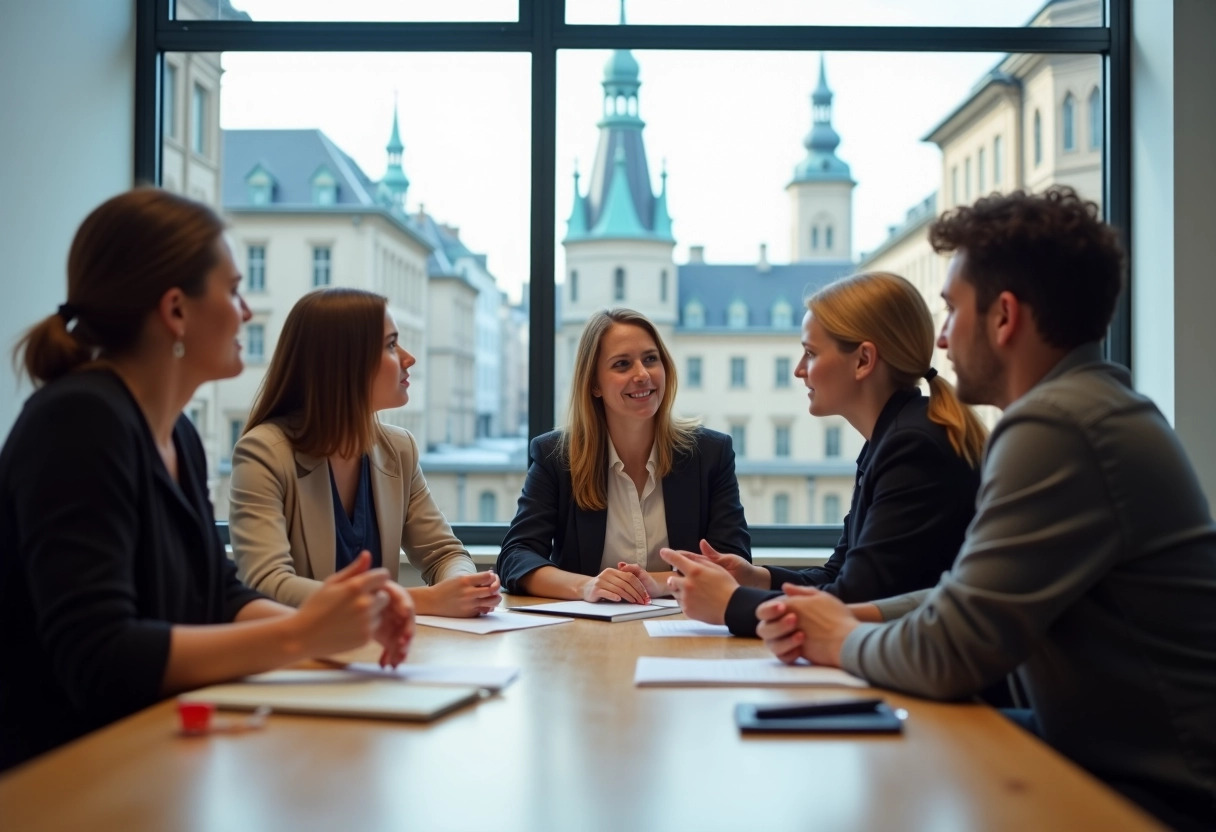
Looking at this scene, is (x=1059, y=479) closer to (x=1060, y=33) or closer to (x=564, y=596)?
(x=564, y=596)

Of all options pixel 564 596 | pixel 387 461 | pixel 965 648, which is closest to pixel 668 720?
pixel 965 648

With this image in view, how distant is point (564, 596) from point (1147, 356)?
2.28m

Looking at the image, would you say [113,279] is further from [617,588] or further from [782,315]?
[782,315]

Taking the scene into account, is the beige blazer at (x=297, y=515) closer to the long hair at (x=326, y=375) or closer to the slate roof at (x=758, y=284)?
the long hair at (x=326, y=375)

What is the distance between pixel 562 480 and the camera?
3082 mm

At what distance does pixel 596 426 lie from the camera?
316 centimetres

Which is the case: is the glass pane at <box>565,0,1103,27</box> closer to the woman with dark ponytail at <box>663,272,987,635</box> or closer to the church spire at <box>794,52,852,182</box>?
the church spire at <box>794,52,852,182</box>

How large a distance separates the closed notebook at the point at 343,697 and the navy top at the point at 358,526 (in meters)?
1.00

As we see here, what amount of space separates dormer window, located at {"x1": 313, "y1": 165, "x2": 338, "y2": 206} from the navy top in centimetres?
176

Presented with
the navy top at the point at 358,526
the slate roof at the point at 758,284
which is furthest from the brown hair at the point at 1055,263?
the slate roof at the point at 758,284

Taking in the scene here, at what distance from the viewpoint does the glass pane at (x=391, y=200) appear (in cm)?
411

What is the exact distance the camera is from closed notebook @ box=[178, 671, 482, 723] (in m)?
1.46

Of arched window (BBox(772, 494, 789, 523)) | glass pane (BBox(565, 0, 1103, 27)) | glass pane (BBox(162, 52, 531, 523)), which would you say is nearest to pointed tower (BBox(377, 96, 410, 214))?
glass pane (BBox(162, 52, 531, 523))

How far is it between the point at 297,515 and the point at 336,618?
1.03m
